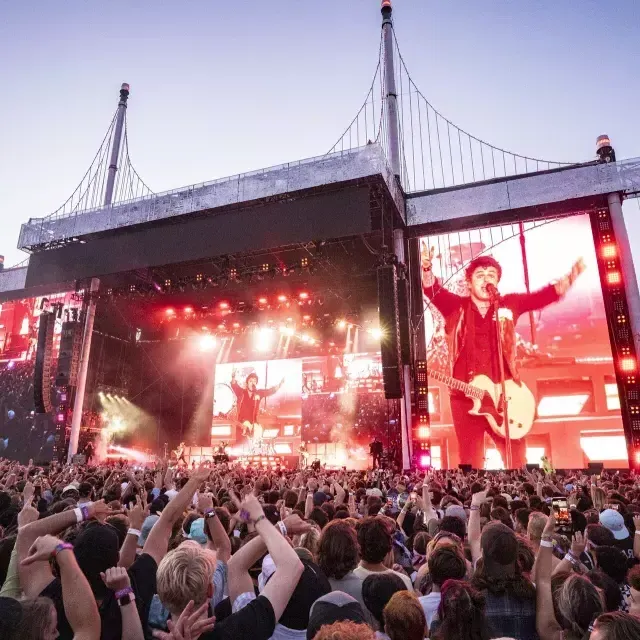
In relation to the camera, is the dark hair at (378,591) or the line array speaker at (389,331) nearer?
the dark hair at (378,591)

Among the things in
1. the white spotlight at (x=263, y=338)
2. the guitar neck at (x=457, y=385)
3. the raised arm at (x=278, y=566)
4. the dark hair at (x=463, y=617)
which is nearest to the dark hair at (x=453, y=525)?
the dark hair at (x=463, y=617)

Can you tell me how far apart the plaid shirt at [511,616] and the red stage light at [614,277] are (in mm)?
17846

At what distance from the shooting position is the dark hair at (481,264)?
19.2 metres

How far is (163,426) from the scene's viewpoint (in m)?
26.0

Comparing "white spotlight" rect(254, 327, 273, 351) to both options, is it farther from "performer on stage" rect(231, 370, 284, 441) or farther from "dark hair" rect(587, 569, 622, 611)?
"dark hair" rect(587, 569, 622, 611)

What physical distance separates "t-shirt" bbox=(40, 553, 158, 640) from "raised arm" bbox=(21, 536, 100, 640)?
13cm

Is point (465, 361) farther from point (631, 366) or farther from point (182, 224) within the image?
point (182, 224)

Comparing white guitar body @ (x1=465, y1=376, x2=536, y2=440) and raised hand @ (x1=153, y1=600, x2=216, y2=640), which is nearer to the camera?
raised hand @ (x1=153, y1=600, x2=216, y2=640)

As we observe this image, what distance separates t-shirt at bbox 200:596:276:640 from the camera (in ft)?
6.63

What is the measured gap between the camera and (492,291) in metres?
19.0

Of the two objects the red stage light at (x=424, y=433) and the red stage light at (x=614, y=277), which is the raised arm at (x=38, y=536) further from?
the red stage light at (x=614, y=277)

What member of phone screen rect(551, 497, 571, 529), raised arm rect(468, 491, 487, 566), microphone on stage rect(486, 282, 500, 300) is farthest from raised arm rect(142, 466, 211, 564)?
microphone on stage rect(486, 282, 500, 300)

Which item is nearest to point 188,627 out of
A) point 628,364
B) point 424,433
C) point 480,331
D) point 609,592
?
point 609,592

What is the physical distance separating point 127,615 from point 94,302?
22832mm
